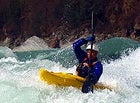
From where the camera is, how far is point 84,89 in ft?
27.1

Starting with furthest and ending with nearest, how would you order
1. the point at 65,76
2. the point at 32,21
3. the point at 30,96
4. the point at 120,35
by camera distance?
the point at 32,21, the point at 120,35, the point at 65,76, the point at 30,96

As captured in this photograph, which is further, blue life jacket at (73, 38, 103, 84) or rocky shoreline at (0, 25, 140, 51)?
rocky shoreline at (0, 25, 140, 51)

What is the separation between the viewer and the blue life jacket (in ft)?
27.2

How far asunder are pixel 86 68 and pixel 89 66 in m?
Answer: 0.15

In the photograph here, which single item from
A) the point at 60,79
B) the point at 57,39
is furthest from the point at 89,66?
the point at 57,39

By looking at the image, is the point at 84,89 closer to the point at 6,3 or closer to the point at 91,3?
the point at 91,3

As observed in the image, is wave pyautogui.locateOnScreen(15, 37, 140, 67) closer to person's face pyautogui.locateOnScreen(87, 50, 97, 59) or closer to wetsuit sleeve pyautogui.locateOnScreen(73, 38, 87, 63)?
wetsuit sleeve pyautogui.locateOnScreen(73, 38, 87, 63)

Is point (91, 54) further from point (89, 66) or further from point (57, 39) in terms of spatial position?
point (57, 39)

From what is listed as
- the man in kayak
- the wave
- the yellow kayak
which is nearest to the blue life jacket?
the man in kayak

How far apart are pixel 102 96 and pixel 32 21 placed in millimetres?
16119

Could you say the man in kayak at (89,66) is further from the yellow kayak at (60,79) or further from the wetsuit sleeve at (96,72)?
the yellow kayak at (60,79)

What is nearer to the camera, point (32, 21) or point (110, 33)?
point (110, 33)

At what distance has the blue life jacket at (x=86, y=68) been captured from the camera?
27.2ft

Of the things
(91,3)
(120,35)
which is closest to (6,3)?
(91,3)
